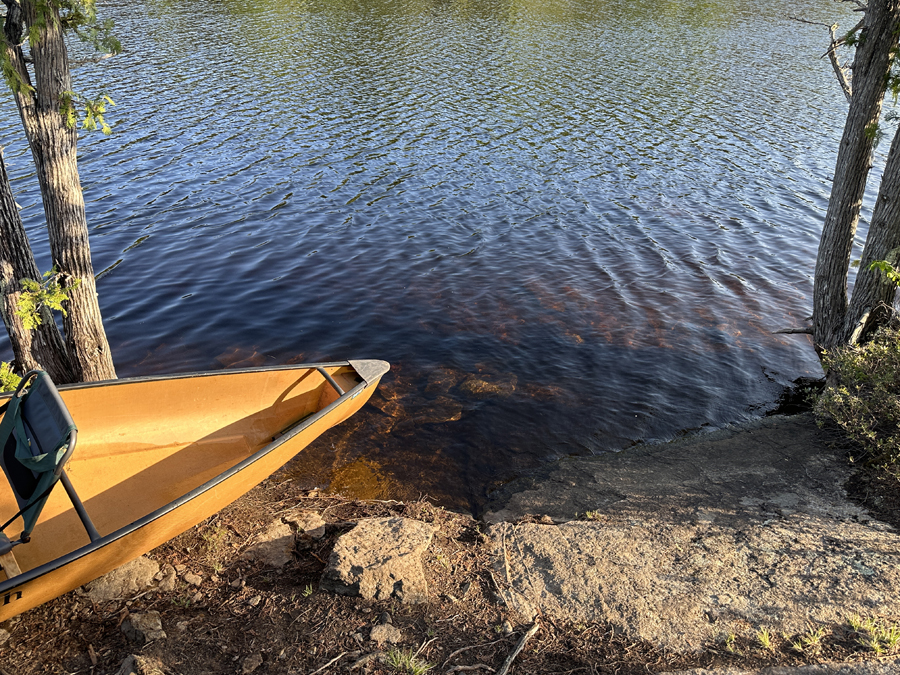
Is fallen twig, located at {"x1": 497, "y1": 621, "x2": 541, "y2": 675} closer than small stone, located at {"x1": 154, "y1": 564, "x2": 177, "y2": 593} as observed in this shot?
Yes

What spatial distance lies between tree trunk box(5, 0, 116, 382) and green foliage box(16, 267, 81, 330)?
5.2 inches

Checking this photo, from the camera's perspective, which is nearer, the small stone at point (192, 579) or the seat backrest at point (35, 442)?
the seat backrest at point (35, 442)

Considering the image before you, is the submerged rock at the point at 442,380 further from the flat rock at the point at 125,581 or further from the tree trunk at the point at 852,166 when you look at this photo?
the tree trunk at the point at 852,166

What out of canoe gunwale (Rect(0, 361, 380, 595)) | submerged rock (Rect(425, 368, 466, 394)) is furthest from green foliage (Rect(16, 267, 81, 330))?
submerged rock (Rect(425, 368, 466, 394))

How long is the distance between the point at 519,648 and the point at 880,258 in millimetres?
6315

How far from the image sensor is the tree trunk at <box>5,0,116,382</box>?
552 cm

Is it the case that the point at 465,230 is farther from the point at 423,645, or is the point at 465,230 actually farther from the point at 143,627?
the point at 143,627

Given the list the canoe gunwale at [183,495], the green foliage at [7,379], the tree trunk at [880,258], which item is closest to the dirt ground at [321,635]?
the canoe gunwale at [183,495]

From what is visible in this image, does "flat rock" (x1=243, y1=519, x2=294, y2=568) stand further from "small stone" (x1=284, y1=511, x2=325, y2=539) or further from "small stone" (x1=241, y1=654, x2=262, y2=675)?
"small stone" (x1=241, y1=654, x2=262, y2=675)

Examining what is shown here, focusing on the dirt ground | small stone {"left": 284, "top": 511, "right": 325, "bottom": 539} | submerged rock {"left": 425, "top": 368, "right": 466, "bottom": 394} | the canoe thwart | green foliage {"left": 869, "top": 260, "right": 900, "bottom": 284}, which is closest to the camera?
the dirt ground

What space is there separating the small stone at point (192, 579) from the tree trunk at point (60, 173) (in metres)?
2.82

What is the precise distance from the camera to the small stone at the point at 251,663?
3.98 meters

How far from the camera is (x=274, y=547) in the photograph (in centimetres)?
521

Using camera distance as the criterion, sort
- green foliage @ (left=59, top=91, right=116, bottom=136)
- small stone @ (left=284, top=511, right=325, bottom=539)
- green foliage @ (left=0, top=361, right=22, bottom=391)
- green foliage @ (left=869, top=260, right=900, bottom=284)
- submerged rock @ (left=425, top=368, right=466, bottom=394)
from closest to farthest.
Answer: small stone @ (left=284, top=511, right=325, bottom=539) < green foliage @ (left=59, top=91, right=116, bottom=136) < green foliage @ (left=0, top=361, right=22, bottom=391) < green foliage @ (left=869, top=260, right=900, bottom=284) < submerged rock @ (left=425, top=368, right=466, bottom=394)
